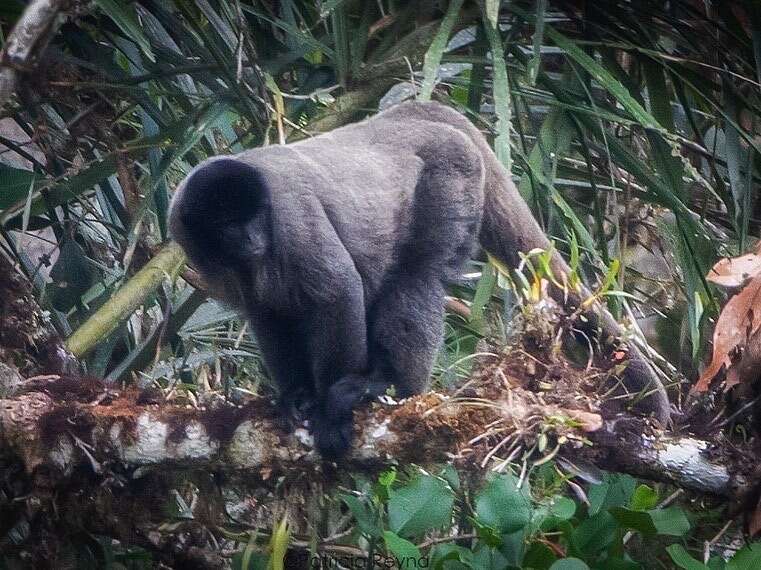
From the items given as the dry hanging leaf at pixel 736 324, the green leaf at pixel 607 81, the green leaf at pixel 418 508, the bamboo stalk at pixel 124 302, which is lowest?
the green leaf at pixel 418 508

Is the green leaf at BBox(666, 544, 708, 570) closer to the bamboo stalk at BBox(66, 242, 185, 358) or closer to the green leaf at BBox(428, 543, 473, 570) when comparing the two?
the green leaf at BBox(428, 543, 473, 570)

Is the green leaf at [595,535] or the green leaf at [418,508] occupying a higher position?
the green leaf at [418,508]

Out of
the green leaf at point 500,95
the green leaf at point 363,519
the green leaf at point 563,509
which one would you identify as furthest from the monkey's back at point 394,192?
the green leaf at point 563,509

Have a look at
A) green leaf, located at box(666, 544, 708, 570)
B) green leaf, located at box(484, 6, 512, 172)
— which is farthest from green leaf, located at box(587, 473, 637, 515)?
green leaf, located at box(484, 6, 512, 172)

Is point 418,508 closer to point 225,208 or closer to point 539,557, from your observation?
point 539,557

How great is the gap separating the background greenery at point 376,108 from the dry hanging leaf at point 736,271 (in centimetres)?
95

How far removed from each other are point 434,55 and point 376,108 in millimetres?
1367

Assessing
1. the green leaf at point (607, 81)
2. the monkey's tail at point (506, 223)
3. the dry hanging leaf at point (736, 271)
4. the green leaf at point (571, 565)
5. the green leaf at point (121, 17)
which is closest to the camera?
the green leaf at point (571, 565)

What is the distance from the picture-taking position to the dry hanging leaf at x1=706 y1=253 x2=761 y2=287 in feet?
8.45

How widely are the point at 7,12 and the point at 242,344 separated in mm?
2372

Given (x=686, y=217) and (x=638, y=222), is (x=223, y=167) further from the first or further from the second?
(x=638, y=222)

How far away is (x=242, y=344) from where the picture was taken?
5484 mm

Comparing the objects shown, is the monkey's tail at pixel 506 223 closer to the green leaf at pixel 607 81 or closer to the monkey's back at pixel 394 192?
the monkey's back at pixel 394 192

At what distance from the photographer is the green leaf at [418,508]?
9.09ft
